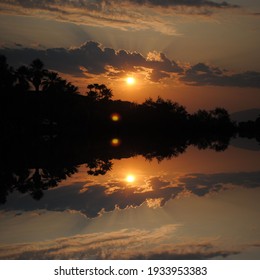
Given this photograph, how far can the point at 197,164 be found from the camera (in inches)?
809

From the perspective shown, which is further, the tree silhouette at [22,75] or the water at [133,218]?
the tree silhouette at [22,75]

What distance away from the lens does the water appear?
7789mm

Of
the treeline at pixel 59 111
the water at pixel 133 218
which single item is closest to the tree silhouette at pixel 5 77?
the treeline at pixel 59 111

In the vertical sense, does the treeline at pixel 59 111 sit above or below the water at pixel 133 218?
above

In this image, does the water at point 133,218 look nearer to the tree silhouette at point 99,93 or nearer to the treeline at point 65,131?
the treeline at point 65,131

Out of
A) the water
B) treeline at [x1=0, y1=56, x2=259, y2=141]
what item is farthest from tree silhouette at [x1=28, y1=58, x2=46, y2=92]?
the water

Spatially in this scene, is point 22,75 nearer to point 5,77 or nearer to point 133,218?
point 5,77

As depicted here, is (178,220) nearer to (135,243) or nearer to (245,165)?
(135,243)

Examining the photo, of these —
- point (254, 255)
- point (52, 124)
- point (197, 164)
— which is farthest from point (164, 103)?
point (254, 255)

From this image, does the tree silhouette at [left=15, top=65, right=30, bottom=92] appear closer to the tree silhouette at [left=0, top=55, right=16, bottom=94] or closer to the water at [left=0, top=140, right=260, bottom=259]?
the tree silhouette at [left=0, top=55, right=16, bottom=94]

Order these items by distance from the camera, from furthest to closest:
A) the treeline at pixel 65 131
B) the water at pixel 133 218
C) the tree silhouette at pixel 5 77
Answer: the tree silhouette at pixel 5 77
the treeline at pixel 65 131
the water at pixel 133 218

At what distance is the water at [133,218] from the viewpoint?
7.79 m

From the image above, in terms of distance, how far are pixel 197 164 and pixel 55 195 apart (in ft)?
30.1

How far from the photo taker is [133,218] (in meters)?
9.77
